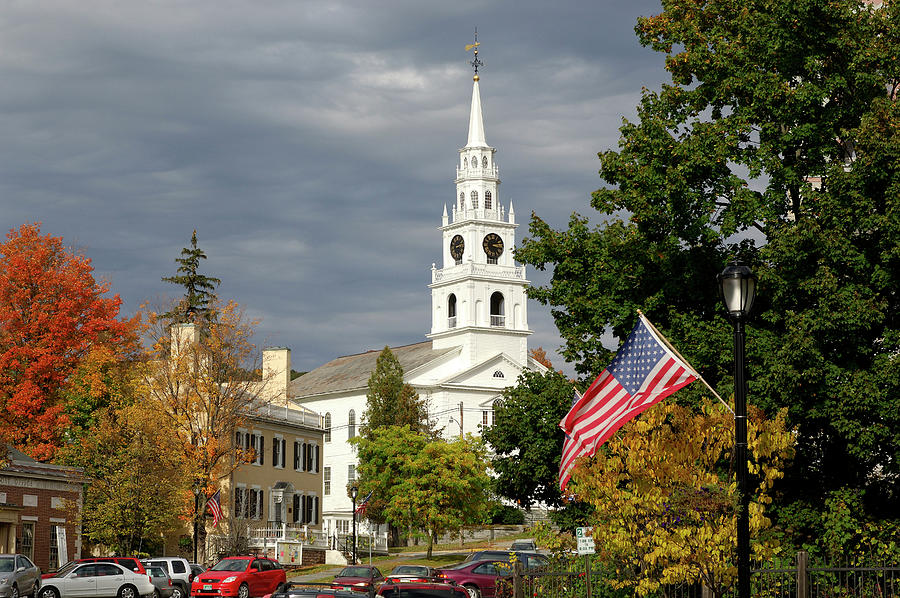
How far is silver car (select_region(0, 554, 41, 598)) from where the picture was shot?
36.4 meters

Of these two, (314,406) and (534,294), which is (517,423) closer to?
(534,294)

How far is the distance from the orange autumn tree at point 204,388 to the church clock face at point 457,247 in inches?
2171

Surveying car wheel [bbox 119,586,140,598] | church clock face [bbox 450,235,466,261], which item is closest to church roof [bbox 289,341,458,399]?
church clock face [bbox 450,235,466,261]

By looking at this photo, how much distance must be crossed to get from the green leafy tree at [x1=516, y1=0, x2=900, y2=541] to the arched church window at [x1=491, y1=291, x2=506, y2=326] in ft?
258

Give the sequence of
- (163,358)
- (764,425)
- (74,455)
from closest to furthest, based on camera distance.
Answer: (764,425), (74,455), (163,358)

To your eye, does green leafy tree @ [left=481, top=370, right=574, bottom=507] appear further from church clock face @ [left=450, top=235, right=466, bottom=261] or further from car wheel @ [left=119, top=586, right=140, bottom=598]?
church clock face @ [left=450, top=235, right=466, bottom=261]

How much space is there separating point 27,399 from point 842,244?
49.9m

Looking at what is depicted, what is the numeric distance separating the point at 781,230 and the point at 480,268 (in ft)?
281

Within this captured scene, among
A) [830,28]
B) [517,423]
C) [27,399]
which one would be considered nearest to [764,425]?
[830,28]

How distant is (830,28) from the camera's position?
29.6 m

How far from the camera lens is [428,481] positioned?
71188 mm

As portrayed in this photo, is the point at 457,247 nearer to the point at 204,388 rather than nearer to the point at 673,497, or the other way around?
the point at 204,388

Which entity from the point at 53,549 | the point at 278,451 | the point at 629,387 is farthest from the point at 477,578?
the point at 278,451

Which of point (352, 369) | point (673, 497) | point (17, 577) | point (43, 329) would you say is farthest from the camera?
point (352, 369)
